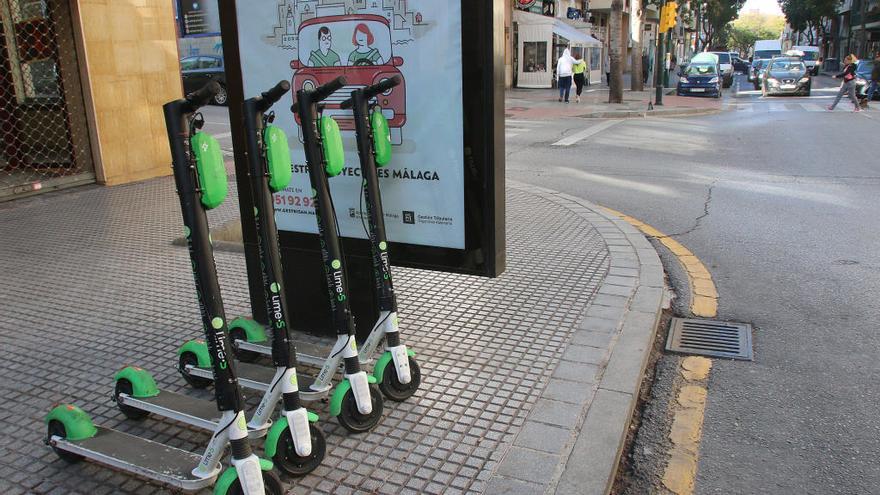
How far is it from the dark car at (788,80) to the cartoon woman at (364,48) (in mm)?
28572

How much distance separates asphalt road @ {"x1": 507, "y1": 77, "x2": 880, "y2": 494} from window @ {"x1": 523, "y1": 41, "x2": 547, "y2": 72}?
705 inches

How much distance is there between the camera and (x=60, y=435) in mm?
2988

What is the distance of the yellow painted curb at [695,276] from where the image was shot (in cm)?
524

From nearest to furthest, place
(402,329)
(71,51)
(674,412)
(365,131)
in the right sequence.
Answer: (365,131) < (674,412) < (402,329) < (71,51)

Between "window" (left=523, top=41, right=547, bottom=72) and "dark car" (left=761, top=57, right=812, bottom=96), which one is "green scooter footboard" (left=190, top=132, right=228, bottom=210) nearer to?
"dark car" (left=761, top=57, right=812, bottom=96)

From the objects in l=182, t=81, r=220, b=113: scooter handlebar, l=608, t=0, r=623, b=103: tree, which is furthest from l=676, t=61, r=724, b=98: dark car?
l=182, t=81, r=220, b=113: scooter handlebar

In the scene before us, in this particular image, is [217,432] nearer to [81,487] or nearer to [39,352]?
[81,487]

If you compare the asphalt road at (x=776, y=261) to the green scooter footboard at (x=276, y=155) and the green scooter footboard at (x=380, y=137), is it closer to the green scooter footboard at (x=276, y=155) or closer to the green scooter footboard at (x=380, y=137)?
the green scooter footboard at (x=380, y=137)

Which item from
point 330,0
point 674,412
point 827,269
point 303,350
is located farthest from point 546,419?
point 827,269

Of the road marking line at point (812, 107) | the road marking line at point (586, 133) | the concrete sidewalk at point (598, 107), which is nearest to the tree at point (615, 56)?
the concrete sidewalk at point (598, 107)

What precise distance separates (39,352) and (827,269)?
20.0ft

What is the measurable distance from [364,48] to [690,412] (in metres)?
2.63

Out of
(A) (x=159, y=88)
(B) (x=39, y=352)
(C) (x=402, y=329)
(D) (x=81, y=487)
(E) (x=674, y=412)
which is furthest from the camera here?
(A) (x=159, y=88)

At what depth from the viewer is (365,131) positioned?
→ 3.24 metres
